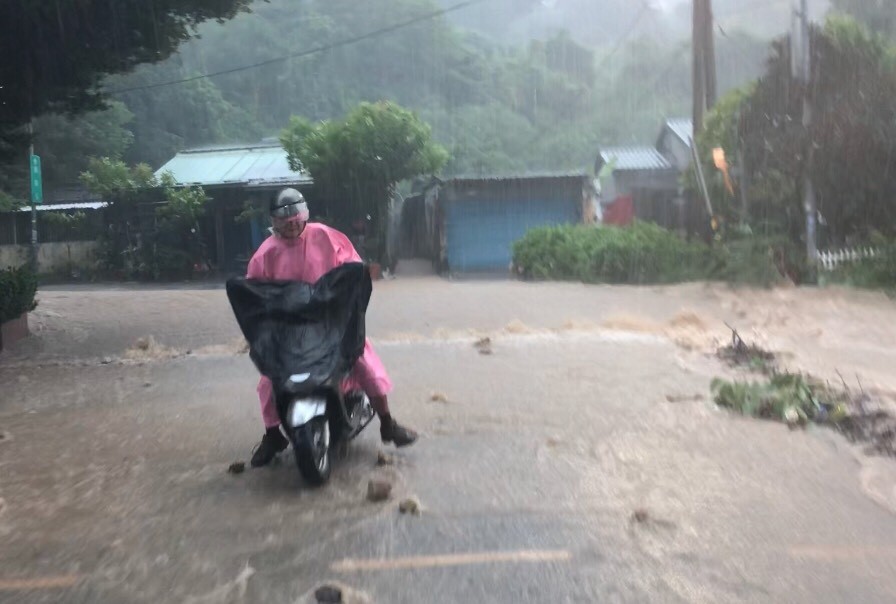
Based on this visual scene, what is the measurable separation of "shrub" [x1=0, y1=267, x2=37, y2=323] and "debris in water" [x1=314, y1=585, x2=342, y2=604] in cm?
842

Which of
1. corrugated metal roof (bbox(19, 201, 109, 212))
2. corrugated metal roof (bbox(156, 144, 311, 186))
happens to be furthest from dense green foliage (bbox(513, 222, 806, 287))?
corrugated metal roof (bbox(19, 201, 109, 212))

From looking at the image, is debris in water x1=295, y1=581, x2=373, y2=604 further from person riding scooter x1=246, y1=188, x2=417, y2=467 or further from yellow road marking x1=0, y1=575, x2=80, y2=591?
person riding scooter x1=246, y1=188, x2=417, y2=467

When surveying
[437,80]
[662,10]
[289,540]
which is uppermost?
[662,10]

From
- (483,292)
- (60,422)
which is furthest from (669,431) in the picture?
(483,292)

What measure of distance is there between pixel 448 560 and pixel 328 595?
22.7 inches

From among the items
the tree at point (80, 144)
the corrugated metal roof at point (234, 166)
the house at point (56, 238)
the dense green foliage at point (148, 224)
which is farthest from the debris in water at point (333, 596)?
the tree at point (80, 144)

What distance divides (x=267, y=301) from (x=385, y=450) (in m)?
1.37

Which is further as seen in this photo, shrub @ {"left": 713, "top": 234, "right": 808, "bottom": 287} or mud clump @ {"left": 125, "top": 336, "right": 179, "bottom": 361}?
shrub @ {"left": 713, "top": 234, "right": 808, "bottom": 287}

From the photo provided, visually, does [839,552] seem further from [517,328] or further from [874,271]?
[874,271]

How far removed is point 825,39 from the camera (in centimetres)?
1554

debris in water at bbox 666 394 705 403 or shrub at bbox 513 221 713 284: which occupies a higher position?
shrub at bbox 513 221 713 284

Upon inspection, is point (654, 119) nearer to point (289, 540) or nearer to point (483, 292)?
point (483, 292)

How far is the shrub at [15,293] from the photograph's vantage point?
34.4ft

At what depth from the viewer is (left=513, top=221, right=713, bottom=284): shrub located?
1667 centimetres
